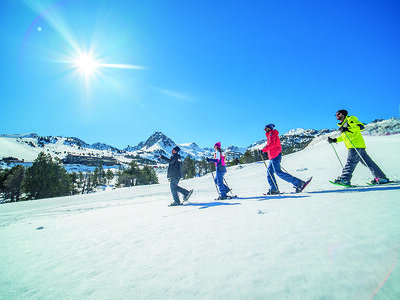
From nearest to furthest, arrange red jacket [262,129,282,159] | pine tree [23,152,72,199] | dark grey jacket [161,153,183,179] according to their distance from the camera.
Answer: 1. red jacket [262,129,282,159]
2. dark grey jacket [161,153,183,179]
3. pine tree [23,152,72,199]

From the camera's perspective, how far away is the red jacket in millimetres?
5980

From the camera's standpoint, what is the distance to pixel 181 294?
4.24 feet

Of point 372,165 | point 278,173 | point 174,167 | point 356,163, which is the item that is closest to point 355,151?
point 356,163

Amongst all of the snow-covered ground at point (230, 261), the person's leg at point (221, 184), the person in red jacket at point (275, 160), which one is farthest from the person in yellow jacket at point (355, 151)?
the person's leg at point (221, 184)

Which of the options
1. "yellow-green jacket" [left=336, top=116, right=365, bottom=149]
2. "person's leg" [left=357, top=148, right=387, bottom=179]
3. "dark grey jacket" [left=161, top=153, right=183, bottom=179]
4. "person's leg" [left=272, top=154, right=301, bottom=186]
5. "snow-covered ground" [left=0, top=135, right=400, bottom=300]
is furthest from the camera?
"dark grey jacket" [left=161, top=153, right=183, bottom=179]

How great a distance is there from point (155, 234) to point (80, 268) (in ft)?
3.60

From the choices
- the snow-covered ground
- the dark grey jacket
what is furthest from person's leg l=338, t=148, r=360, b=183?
the dark grey jacket

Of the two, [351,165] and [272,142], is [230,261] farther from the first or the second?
[351,165]

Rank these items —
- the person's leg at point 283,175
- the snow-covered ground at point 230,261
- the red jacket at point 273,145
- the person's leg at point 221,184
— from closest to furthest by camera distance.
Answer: the snow-covered ground at point 230,261
the person's leg at point 283,175
the red jacket at point 273,145
the person's leg at point 221,184

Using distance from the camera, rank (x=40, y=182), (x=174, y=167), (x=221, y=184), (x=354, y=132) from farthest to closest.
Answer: (x=40, y=182)
(x=221, y=184)
(x=174, y=167)
(x=354, y=132)

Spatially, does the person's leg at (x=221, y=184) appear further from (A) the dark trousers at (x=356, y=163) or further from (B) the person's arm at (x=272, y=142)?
(A) the dark trousers at (x=356, y=163)

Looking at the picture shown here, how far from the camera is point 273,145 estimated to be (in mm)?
5996

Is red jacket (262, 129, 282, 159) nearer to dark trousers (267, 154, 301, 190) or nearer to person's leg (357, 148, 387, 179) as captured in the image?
dark trousers (267, 154, 301, 190)

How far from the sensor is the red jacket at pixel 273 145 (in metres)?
5.98
